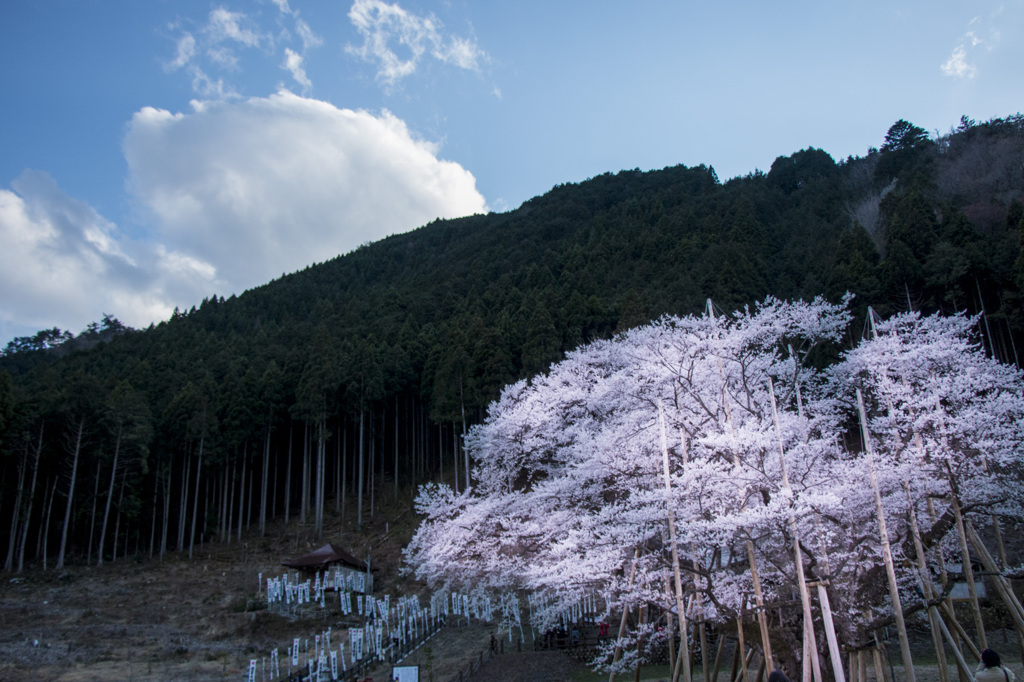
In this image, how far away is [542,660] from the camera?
15.6 meters

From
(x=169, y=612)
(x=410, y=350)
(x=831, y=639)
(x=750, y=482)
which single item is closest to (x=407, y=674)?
(x=750, y=482)

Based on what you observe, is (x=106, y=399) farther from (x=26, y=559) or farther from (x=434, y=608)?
(x=434, y=608)

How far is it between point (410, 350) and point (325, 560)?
48.4 ft

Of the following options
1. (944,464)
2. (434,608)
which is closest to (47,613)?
(434,608)

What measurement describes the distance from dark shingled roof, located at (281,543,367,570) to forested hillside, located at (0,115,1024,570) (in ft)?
19.5

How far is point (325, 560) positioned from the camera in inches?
921

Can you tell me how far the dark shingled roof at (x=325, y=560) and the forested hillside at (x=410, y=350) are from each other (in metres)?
5.94

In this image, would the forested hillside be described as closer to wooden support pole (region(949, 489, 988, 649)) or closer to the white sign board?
wooden support pole (region(949, 489, 988, 649))

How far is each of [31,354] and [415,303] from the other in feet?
137

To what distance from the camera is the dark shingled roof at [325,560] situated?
2348 centimetres

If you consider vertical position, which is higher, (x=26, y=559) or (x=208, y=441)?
(x=208, y=441)

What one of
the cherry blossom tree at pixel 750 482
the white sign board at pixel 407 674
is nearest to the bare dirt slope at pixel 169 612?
the white sign board at pixel 407 674

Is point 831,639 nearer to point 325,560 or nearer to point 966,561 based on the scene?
point 966,561

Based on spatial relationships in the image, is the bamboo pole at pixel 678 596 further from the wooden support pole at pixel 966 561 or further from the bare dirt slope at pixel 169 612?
the bare dirt slope at pixel 169 612
